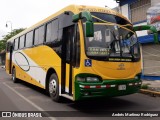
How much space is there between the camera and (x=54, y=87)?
9766mm

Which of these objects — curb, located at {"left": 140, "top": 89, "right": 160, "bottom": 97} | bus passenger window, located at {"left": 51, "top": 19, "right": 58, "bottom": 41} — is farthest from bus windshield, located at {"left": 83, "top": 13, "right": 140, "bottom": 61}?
curb, located at {"left": 140, "top": 89, "right": 160, "bottom": 97}

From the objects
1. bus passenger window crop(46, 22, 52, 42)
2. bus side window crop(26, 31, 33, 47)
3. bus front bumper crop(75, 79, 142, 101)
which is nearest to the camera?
bus front bumper crop(75, 79, 142, 101)

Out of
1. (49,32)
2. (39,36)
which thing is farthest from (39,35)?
(49,32)

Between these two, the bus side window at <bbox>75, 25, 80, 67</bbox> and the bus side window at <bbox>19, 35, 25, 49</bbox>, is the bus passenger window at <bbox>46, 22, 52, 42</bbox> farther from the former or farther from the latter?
the bus side window at <bbox>19, 35, 25, 49</bbox>

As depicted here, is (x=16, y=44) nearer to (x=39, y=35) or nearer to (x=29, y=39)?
(x=29, y=39)

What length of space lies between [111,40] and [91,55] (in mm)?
889

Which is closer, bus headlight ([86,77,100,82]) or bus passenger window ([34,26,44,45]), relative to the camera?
bus headlight ([86,77,100,82])

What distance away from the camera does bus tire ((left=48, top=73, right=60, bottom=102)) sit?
955cm

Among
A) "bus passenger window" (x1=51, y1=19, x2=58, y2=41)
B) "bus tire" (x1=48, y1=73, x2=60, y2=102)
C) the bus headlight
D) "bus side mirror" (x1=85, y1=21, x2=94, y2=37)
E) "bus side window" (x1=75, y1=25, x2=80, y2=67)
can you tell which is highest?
"bus passenger window" (x1=51, y1=19, x2=58, y2=41)

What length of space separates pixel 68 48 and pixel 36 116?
250 centimetres

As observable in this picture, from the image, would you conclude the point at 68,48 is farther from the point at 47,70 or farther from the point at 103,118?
the point at 103,118

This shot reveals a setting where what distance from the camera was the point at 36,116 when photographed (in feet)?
25.3

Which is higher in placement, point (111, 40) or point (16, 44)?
point (16, 44)

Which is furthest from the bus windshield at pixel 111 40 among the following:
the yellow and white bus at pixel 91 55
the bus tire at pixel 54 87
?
the bus tire at pixel 54 87
